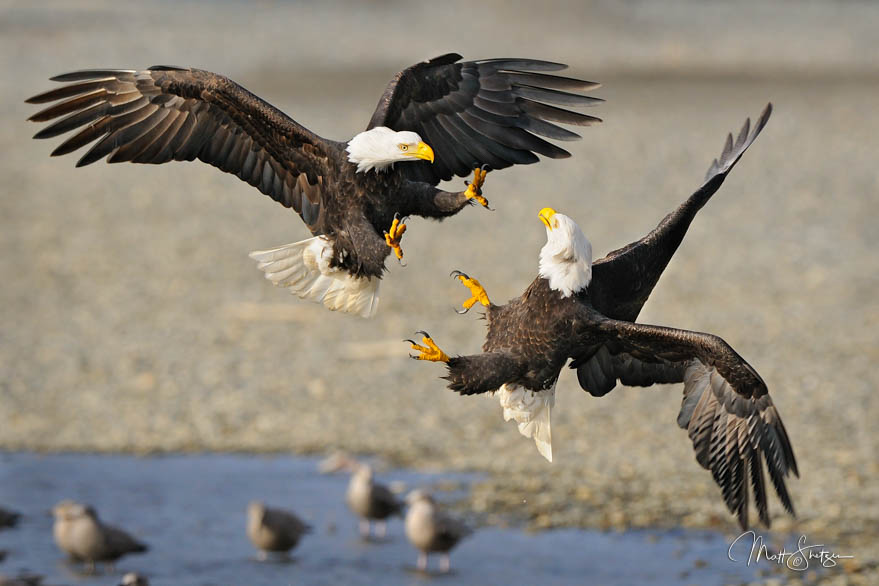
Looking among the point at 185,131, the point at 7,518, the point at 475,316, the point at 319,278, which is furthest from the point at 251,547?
the point at 475,316

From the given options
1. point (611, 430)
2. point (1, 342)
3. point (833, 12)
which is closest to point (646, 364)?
point (611, 430)

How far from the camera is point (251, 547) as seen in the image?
898 centimetres

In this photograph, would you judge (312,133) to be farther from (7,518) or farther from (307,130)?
(7,518)

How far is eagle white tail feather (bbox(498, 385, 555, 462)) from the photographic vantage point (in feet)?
19.3

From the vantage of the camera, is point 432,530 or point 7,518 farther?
point 7,518

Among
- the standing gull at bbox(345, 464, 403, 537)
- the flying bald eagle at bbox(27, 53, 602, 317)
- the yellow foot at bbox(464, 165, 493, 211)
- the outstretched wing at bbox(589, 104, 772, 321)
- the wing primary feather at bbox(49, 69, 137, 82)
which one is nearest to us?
the yellow foot at bbox(464, 165, 493, 211)

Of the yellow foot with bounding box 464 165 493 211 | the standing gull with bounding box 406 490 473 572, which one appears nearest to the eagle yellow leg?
the yellow foot with bounding box 464 165 493 211

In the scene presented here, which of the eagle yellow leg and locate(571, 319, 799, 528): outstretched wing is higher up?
the eagle yellow leg

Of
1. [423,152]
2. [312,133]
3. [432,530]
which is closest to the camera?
[423,152]

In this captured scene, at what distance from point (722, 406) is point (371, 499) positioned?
11.7 feet

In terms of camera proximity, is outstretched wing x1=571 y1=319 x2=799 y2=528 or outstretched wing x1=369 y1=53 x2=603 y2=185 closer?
outstretched wing x1=571 y1=319 x2=799 y2=528

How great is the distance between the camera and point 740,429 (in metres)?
5.71

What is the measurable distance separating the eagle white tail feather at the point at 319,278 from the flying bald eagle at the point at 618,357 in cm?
60

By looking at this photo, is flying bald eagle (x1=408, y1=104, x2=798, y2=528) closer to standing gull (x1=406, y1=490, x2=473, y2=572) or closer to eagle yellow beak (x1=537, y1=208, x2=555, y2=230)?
eagle yellow beak (x1=537, y1=208, x2=555, y2=230)
